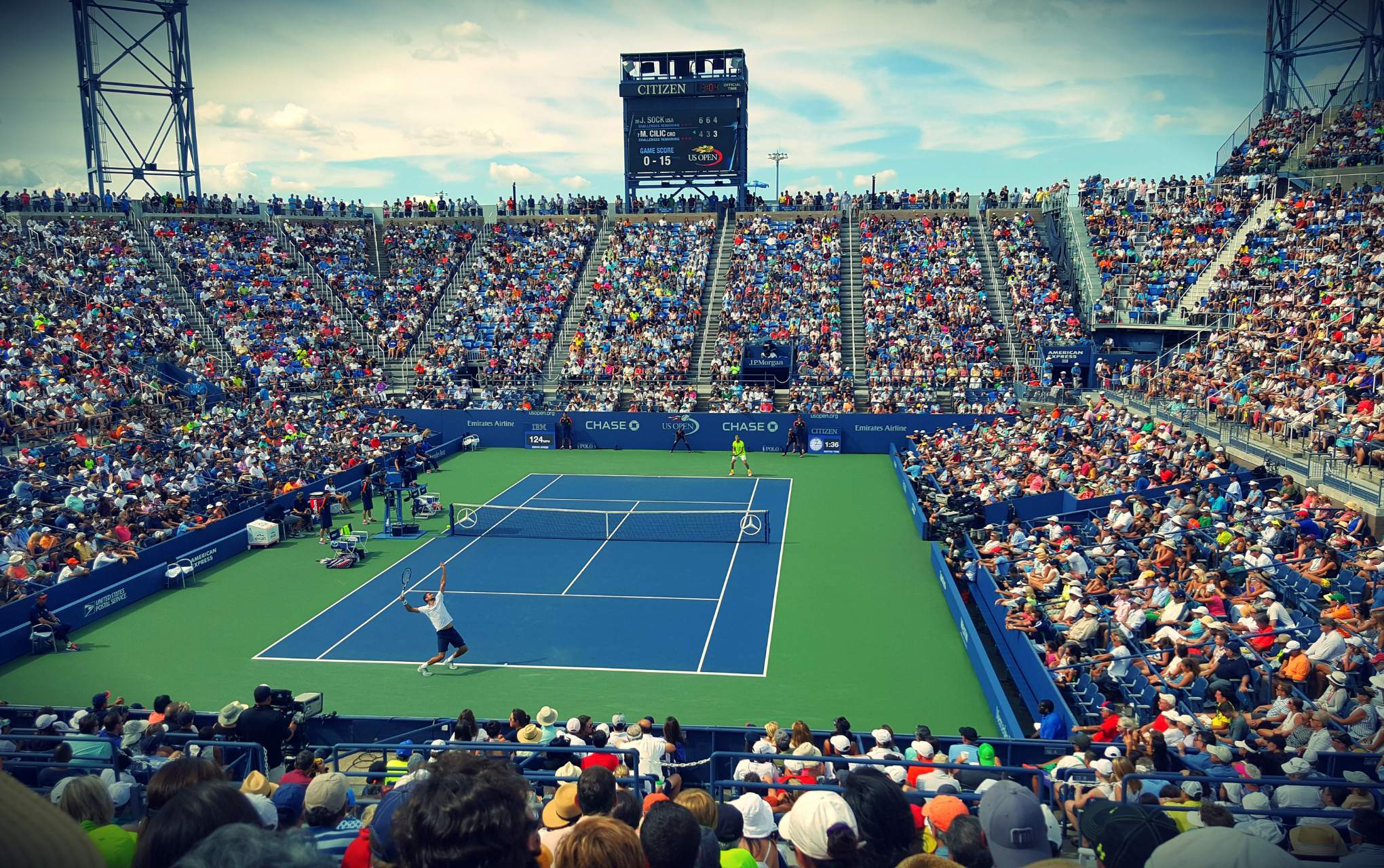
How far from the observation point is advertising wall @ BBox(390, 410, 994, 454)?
37.1 m

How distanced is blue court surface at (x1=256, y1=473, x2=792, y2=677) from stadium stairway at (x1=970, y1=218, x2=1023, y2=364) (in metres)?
18.2

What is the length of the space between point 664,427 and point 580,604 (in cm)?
1937

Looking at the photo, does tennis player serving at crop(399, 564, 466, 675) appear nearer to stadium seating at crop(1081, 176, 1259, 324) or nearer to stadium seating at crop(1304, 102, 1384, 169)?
stadium seating at crop(1081, 176, 1259, 324)

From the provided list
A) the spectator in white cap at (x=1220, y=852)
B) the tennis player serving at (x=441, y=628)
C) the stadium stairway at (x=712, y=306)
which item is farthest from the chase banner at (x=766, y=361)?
the spectator in white cap at (x=1220, y=852)

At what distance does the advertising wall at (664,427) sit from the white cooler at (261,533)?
1470 cm

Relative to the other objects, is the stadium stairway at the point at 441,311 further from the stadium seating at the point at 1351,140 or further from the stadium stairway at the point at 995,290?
the stadium seating at the point at 1351,140

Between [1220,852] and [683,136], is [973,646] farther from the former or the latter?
[683,136]

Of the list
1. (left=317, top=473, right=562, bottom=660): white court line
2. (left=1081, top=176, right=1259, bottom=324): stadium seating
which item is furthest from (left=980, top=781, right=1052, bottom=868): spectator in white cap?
(left=1081, top=176, right=1259, bottom=324): stadium seating

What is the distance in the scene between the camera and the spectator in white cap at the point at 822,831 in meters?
4.56

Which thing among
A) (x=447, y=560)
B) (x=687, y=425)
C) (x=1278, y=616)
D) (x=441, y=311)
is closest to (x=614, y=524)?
(x=447, y=560)

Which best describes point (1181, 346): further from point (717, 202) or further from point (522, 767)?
point (522, 767)

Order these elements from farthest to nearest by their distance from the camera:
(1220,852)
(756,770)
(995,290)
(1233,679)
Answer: (995,290) < (1233,679) < (756,770) < (1220,852)

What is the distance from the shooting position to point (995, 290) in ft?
148

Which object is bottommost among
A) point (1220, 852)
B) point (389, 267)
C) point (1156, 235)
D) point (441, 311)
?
point (1220, 852)
